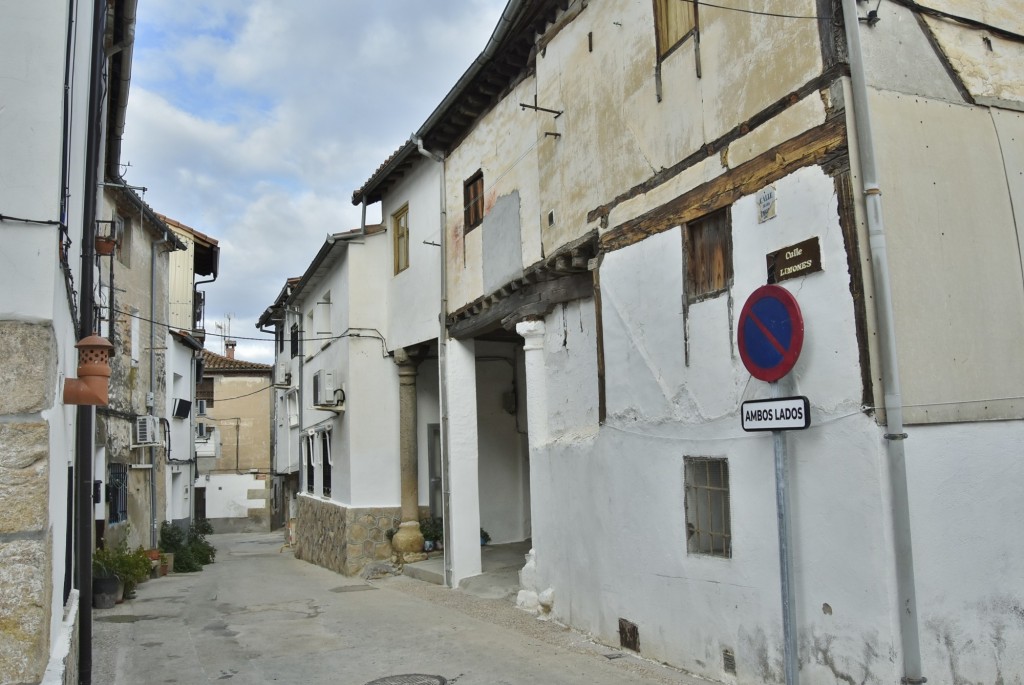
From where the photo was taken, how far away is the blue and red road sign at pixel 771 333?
5211 mm

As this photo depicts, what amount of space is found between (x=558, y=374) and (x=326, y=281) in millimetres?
9987

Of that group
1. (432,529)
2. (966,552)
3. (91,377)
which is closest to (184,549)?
(432,529)

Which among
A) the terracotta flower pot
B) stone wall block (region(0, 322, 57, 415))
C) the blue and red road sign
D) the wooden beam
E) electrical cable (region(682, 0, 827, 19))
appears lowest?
stone wall block (region(0, 322, 57, 415))

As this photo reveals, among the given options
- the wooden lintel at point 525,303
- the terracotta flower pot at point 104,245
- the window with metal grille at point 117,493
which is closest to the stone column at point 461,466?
the wooden lintel at point 525,303

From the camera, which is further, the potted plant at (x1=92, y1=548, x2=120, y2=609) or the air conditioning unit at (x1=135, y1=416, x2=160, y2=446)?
the air conditioning unit at (x1=135, y1=416, x2=160, y2=446)

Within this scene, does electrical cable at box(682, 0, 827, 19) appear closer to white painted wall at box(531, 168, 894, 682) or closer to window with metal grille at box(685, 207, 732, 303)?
white painted wall at box(531, 168, 894, 682)

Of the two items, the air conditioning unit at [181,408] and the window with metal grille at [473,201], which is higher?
the window with metal grille at [473,201]

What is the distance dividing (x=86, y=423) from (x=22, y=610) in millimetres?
3447

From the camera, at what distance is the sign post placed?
5.17 metres

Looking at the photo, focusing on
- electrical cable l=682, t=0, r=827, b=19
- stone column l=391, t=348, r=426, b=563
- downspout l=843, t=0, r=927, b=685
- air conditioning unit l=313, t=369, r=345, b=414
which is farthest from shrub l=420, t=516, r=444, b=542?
downspout l=843, t=0, r=927, b=685

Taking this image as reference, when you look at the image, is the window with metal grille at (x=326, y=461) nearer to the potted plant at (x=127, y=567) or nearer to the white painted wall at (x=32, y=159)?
the potted plant at (x=127, y=567)

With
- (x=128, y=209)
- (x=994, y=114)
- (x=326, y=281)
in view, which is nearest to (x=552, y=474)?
(x=994, y=114)

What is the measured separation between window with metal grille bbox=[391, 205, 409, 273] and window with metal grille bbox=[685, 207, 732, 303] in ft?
28.4

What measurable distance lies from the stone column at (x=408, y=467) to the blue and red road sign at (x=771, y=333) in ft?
33.7
